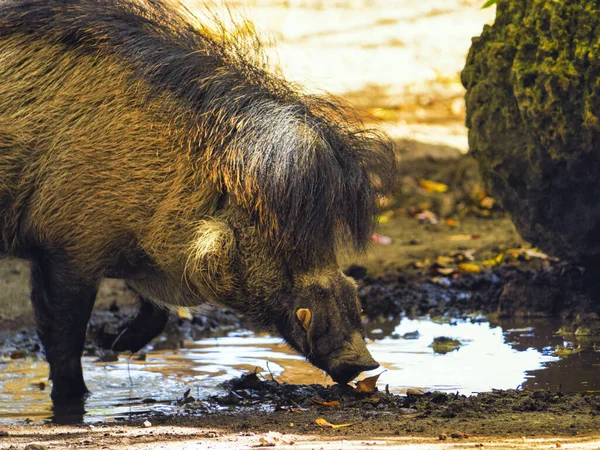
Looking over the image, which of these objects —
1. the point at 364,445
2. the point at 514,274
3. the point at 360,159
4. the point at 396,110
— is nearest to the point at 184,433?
the point at 364,445

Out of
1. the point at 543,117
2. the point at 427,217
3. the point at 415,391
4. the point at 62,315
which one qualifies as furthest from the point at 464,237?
the point at 62,315

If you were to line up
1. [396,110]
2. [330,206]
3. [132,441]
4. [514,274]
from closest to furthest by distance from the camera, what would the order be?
[132,441], [330,206], [514,274], [396,110]

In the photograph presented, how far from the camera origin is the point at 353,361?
468 centimetres

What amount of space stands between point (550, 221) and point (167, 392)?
8.56ft

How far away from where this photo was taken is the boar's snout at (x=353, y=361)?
467 centimetres

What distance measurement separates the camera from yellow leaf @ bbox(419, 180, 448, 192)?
1127 centimetres

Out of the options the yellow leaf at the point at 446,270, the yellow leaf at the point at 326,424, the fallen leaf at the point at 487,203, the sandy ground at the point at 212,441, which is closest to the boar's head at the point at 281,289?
the yellow leaf at the point at 326,424

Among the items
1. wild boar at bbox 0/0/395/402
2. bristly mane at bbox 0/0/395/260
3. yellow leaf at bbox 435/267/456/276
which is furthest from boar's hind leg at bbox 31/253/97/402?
Answer: yellow leaf at bbox 435/267/456/276

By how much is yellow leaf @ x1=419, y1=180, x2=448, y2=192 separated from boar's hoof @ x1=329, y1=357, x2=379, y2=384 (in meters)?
6.64

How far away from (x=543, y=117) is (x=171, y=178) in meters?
2.23

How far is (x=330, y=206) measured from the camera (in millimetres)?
4891

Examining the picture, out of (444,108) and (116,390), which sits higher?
(444,108)

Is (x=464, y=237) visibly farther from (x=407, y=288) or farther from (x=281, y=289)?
(x=281, y=289)

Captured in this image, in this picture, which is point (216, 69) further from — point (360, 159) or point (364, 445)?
point (364, 445)
